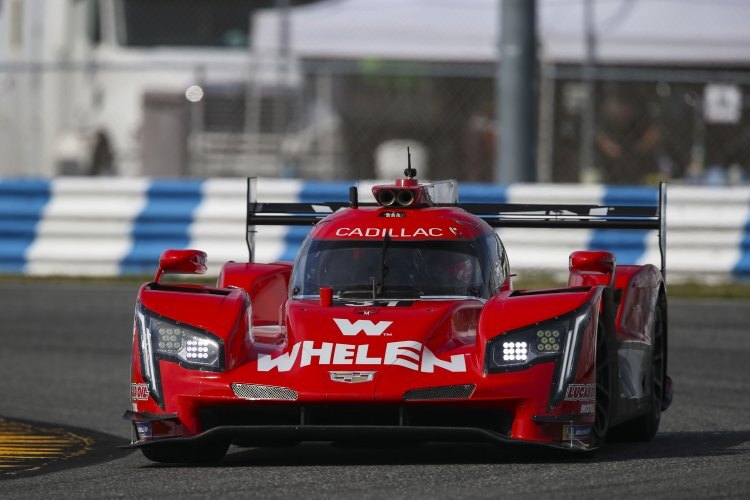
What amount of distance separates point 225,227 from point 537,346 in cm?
1053

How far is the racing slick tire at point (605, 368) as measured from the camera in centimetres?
742

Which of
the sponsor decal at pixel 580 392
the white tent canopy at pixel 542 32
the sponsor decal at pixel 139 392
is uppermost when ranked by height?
the white tent canopy at pixel 542 32

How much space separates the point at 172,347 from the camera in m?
7.25

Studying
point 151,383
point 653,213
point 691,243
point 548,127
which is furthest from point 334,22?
point 151,383

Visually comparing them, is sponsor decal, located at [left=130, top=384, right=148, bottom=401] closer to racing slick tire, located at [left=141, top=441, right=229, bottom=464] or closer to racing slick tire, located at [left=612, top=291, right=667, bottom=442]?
racing slick tire, located at [left=141, top=441, right=229, bottom=464]

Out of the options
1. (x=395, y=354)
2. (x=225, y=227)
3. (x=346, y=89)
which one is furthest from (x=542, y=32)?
(x=395, y=354)

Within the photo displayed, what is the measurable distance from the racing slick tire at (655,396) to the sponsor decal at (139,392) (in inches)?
95.0

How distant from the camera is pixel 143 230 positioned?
17.5 m

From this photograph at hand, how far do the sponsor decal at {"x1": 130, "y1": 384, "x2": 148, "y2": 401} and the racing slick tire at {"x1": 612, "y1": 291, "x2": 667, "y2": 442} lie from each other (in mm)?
2412

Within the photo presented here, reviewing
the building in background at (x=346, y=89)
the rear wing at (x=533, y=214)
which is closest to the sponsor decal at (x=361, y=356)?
the rear wing at (x=533, y=214)

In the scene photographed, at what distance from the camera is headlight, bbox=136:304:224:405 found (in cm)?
715

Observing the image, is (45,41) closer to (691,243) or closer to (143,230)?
(143,230)

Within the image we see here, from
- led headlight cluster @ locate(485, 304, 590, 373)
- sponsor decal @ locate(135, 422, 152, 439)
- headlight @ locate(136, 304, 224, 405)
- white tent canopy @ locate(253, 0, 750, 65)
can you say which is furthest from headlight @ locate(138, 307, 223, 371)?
white tent canopy @ locate(253, 0, 750, 65)

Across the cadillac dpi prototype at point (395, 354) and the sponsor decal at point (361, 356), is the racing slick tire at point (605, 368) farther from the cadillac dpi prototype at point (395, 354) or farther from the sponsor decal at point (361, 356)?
the sponsor decal at point (361, 356)
